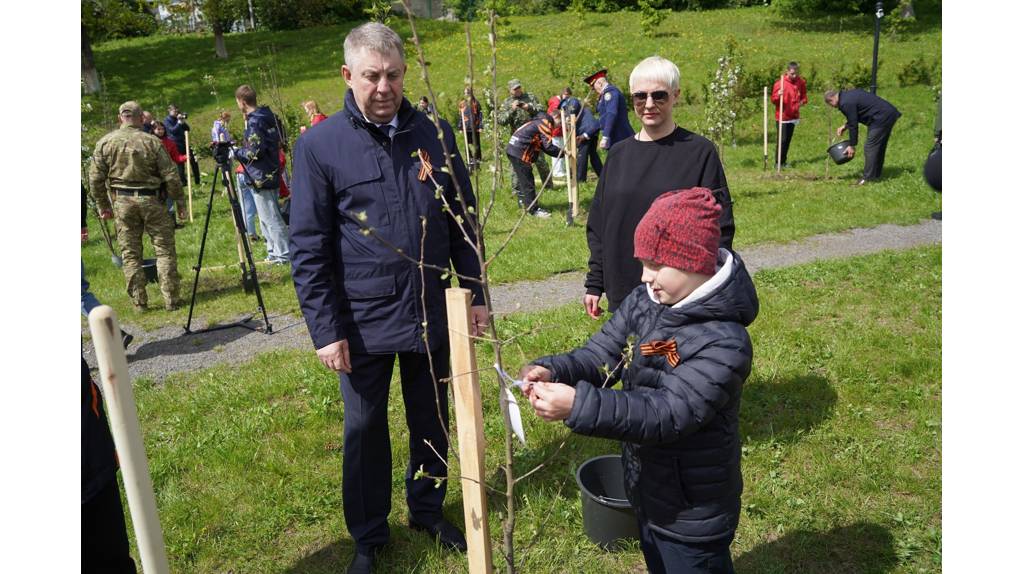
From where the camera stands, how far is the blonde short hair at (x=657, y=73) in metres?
3.36

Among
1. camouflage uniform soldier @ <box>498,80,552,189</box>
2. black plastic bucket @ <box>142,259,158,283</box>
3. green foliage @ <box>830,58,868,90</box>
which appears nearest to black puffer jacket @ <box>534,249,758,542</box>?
black plastic bucket @ <box>142,259,158,283</box>

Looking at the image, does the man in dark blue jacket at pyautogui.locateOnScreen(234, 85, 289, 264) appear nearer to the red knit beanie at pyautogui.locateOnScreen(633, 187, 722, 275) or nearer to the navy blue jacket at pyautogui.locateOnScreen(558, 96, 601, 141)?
the navy blue jacket at pyautogui.locateOnScreen(558, 96, 601, 141)

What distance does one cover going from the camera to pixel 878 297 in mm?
6473

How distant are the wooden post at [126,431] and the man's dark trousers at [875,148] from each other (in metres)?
12.8

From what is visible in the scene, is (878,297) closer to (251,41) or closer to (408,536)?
(408,536)

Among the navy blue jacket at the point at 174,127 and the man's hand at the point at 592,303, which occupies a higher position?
the navy blue jacket at the point at 174,127

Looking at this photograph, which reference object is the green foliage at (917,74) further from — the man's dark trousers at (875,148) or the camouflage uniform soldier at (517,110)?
the camouflage uniform soldier at (517,110)

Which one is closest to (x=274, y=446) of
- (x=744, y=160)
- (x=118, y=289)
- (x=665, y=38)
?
(x=118, y=289)

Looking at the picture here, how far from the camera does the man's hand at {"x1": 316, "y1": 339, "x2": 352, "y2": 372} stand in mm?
2803

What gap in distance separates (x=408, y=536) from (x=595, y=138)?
10594mm

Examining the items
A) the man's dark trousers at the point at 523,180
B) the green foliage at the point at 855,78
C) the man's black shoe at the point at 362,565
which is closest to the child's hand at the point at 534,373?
the man's black shoe at the point at 362,565

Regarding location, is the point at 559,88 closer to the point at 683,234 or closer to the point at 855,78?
the point at 855,78

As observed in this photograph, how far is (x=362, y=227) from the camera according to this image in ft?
9.23

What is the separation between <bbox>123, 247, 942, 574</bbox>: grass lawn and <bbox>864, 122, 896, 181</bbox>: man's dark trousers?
22.8 ft
